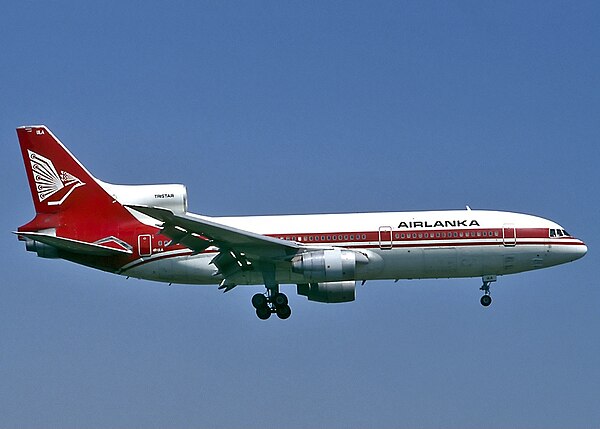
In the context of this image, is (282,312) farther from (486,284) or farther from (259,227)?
(486,284)

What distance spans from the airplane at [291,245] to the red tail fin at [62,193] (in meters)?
0.07

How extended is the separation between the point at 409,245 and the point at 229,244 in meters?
8.71

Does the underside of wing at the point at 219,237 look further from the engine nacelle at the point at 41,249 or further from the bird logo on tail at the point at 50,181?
the bird logo on tail at the point at 50,181

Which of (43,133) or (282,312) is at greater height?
(43,133)

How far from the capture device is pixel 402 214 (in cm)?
5222

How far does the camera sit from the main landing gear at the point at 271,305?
5197 cm

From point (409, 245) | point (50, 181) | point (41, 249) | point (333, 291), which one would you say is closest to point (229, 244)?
point (333, 291)

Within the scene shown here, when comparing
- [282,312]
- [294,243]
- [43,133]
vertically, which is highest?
[43,133]

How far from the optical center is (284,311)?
52156 millimetres

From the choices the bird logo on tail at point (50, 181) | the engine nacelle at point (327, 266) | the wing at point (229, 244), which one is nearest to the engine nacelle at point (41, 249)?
the bird logo on tail at point (50, 181)

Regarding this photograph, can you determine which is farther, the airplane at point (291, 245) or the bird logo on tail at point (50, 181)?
the bird logo on tail at point (50, 181)

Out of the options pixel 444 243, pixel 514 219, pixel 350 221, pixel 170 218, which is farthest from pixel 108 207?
pixel 514 219

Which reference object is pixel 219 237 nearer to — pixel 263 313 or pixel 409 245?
pixel 263 313

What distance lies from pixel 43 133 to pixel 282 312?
1583cm
